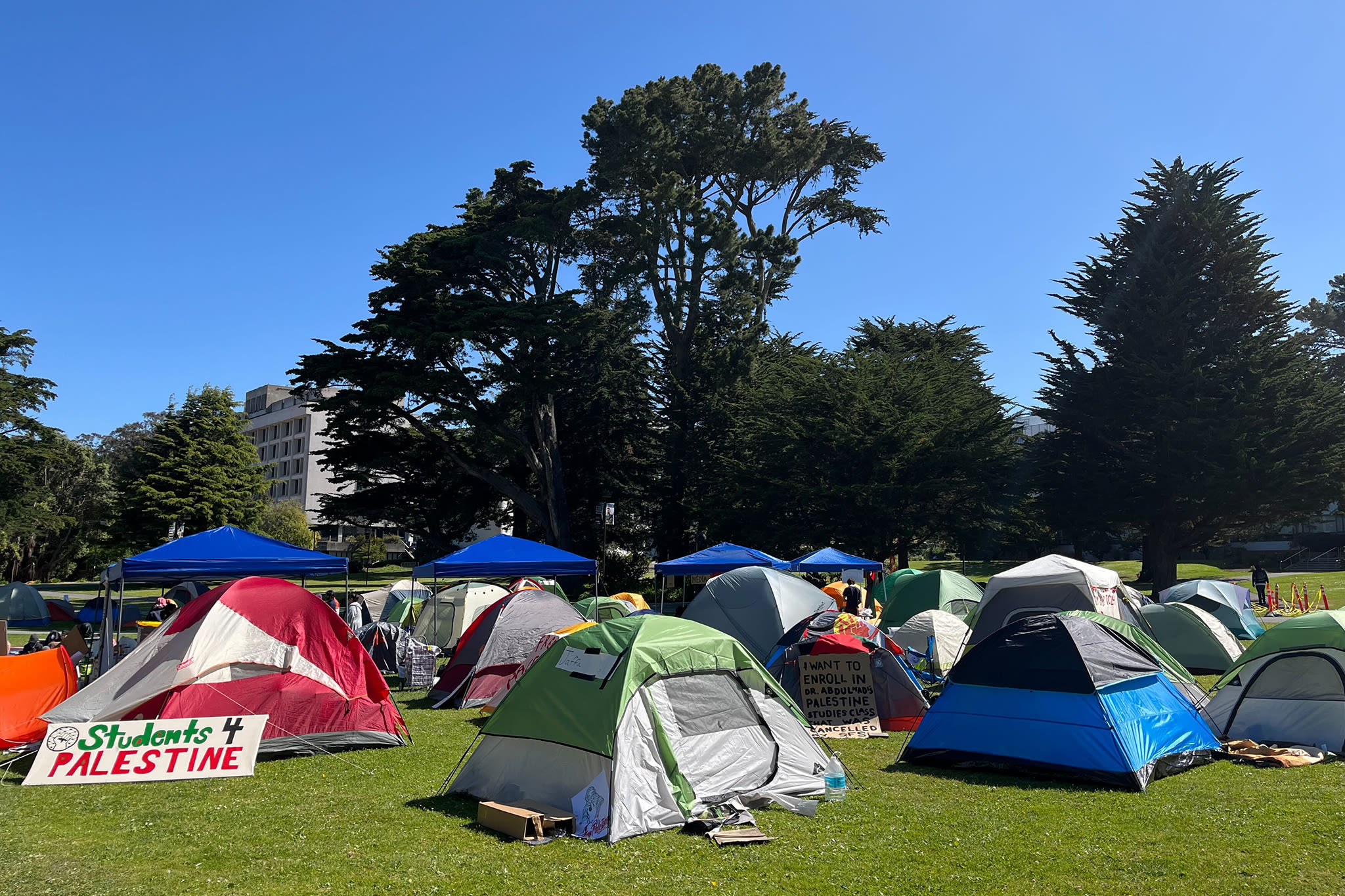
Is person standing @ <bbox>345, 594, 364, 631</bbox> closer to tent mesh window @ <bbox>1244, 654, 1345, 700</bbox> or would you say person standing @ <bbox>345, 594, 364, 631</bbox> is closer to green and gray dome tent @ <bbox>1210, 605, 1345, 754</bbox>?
green and gray dome tent @ <bbox>1210, 605, 1345, 754</bbox>

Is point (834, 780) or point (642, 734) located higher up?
point (642, 734)

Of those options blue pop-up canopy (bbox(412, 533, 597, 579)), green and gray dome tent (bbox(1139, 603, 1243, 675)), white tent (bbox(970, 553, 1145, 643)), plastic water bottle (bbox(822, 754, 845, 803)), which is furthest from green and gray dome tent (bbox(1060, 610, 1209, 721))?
blue pop-up canopy (bbox(412, 533, 597, 579))

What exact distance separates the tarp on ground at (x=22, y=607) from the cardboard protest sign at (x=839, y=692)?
26.1 metres

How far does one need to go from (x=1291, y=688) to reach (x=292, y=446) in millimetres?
102685

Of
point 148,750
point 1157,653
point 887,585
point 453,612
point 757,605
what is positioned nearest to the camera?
point 148,750

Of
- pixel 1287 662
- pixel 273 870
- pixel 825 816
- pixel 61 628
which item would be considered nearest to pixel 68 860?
pixel 273 870

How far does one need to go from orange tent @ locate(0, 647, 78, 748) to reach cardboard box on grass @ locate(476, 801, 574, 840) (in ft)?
18.6

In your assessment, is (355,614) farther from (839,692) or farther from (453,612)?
(839,692)

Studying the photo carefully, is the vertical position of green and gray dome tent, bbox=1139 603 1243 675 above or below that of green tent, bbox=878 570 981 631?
below

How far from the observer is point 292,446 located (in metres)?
101

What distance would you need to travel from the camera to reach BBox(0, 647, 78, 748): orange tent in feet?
33.2

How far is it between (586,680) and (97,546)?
52.2 m

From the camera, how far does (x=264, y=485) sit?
4962 cm

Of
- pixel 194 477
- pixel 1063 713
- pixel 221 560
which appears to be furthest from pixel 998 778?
pixel 194 477
